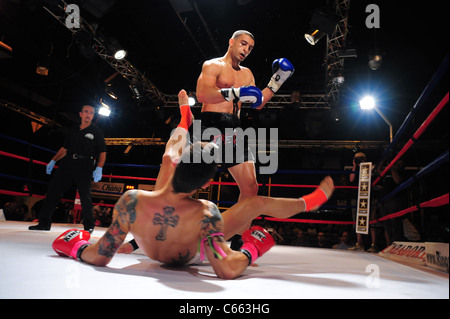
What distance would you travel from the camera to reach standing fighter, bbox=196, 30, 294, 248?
5.82 ft

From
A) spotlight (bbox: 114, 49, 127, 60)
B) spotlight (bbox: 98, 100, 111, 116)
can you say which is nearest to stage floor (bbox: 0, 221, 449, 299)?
spotlight (bbox: 114, 49, 127, 60)

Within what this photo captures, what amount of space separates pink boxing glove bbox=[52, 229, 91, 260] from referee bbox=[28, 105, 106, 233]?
1.82 metres

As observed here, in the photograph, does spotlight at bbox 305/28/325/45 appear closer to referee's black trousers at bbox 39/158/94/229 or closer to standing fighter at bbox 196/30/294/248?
standing fighter at bbox 196/30/294/248

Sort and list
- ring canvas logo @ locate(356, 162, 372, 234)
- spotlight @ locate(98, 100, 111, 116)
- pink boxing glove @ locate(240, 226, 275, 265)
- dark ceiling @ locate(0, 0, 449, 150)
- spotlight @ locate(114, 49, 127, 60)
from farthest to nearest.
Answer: spotlight @ locate(98, 100, 111, 116) → spotlight @ locate(114, 49, 127, 60) → dark ceiling @ locate(0, 0, 449, 150) → ring canvas logo @ locate(356, 162, 372, 234) → pink boxing glove @ locate(240, 226, 275, 265)

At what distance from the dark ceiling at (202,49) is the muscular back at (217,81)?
9.63 ft

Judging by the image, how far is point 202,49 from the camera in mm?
6387

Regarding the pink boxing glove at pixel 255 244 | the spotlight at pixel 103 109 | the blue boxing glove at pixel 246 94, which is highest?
the spotlight at pixel 103 109

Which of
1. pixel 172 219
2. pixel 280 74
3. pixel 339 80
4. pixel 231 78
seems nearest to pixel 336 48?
pixel 339 80

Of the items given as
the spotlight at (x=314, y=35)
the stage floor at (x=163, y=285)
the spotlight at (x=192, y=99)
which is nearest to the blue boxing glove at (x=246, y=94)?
the stage floor at (x=163, y=285)

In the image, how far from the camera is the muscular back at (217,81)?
1803mm

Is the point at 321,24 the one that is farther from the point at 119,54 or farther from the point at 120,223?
the point at 120,223

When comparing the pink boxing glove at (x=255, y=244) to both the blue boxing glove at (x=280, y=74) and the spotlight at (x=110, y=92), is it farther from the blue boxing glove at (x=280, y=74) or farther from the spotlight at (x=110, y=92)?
the spotlight at (x=110, y=92)

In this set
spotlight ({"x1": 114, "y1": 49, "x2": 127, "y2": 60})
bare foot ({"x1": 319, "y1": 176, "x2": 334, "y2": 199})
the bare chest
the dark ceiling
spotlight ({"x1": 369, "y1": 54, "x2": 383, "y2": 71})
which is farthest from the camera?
spotlight ({"x1": 114, "y1": 49, "x2": 127, "y2": 60})
